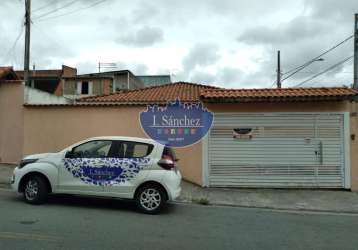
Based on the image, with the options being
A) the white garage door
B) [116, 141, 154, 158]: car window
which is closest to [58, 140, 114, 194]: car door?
[116, 141, 154, 158]: car window

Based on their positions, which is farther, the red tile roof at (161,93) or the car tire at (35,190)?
the red tile roof at (161,93)

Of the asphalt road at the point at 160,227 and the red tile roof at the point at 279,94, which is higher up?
the red tile roof at the point at 279,94

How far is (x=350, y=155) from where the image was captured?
11891 millimetres

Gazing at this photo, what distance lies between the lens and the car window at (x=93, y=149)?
8.50 meters

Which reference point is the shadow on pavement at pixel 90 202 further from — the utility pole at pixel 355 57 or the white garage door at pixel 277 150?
the utility pole at pixel 355 57

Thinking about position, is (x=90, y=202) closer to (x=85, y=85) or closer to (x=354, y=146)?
(x=354, y=146)

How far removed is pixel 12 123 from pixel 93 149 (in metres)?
6.51

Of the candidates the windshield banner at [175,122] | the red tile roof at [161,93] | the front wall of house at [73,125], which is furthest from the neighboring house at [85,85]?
the windshield banner at [175,122]

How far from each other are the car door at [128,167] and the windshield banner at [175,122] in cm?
416

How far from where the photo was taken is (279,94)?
11719 mm

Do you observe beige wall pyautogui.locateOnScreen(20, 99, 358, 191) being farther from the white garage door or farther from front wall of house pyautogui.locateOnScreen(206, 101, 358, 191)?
the white garage door

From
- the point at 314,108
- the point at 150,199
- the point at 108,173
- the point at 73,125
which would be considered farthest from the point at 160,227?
the point at 73,125

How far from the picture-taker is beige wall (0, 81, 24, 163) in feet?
44.8

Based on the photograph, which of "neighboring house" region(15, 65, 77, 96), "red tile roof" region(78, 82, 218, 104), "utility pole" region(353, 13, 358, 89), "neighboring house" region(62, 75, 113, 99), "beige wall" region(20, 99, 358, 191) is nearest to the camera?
"beige wall" region(20, 99, 358, 191)
